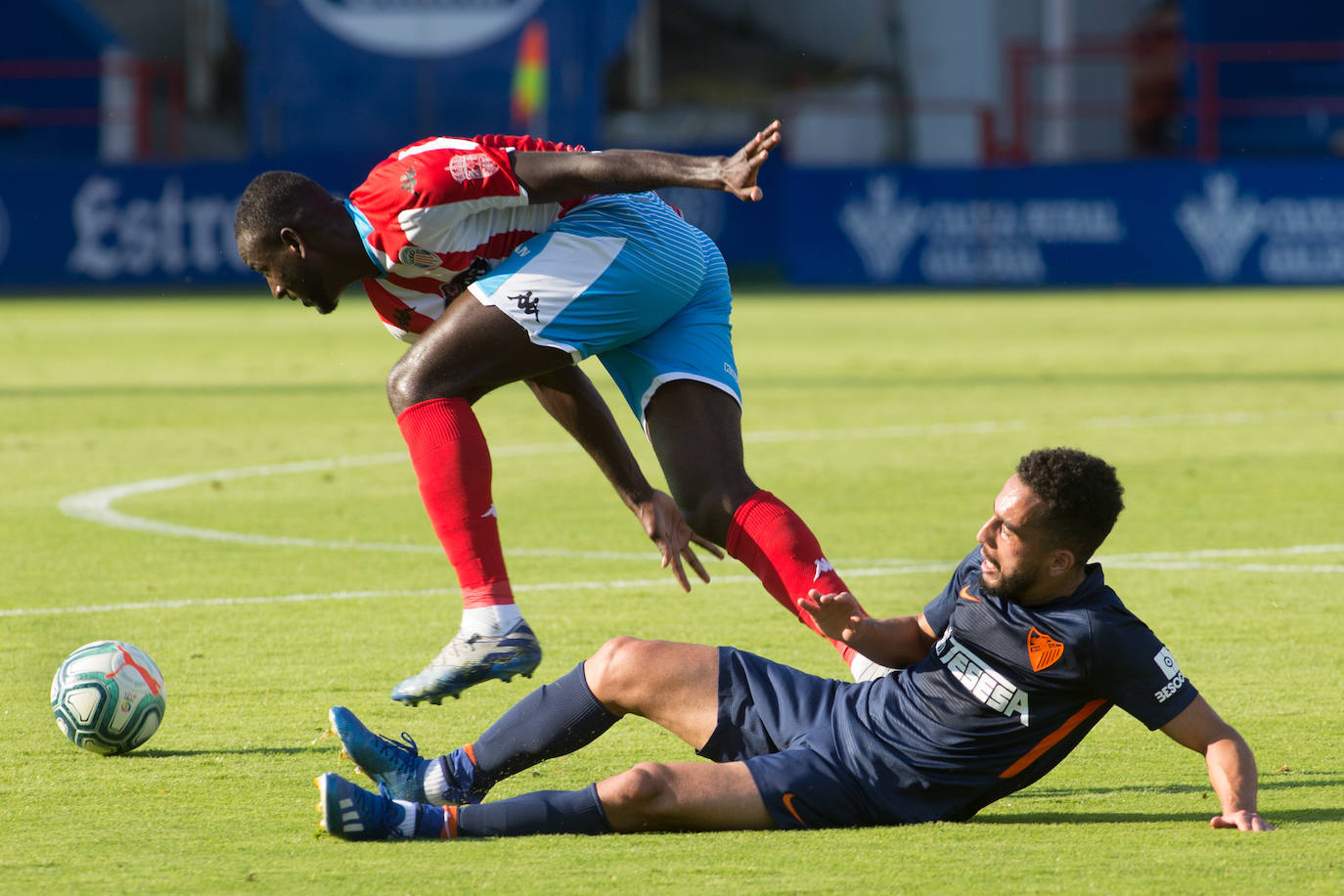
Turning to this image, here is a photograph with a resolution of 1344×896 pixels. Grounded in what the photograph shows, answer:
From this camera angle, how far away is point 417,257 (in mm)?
4777

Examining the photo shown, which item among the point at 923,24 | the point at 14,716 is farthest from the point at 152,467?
the point at 923,24

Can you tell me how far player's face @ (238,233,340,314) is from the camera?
4.78 meters

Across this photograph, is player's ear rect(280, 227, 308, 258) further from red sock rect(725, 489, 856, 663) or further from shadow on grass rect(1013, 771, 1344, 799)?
shadow on grass rect(1013, 771, 1344, 799)

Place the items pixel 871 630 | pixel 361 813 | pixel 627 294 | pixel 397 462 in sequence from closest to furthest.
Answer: pixel 361 813
pixel 871 630
pixel 627 294
pixel 397 462

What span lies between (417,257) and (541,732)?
1.25 m

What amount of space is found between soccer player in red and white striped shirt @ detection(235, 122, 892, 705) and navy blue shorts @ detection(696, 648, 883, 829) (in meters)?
0.35

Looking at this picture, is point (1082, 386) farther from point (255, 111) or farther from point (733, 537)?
point (255, 111)

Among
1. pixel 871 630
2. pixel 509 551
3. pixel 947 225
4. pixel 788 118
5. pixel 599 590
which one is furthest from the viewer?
pixel 788 118

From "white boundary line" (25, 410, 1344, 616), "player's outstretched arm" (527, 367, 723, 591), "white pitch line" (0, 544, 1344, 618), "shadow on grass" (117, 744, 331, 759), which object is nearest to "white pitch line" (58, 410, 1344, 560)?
"white boundary line" (25, 410, 1344, 616)

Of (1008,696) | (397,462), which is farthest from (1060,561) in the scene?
(397,462)

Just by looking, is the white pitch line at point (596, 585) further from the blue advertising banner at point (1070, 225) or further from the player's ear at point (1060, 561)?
the blue advertising banner at point (1070, 225)

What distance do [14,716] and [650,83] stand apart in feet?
103

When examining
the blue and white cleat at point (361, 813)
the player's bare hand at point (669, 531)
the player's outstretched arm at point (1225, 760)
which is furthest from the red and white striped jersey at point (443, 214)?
the player's outstretched arm at point (1225, 760)

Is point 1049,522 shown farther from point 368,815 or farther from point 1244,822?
point 368,815
